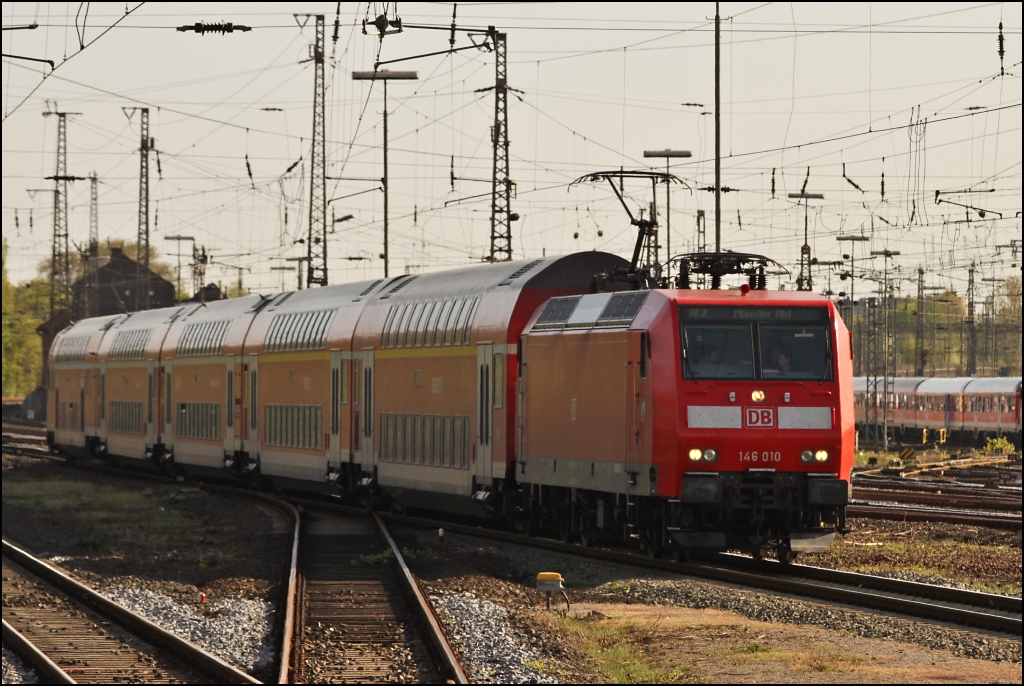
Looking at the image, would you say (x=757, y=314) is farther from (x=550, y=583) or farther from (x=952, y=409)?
(x=952, y=409)

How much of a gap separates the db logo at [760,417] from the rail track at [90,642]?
7.83 m

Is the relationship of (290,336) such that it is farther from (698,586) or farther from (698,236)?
(698,236)

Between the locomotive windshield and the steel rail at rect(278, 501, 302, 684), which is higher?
the locomotive windshield

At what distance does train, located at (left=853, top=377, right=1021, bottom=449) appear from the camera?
73500 mm

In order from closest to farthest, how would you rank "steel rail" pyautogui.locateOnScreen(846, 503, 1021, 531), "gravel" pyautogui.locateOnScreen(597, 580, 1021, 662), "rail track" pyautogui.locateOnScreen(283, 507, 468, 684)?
"rail track" pyautogui.locateOnScreen(283, 507, 468, 684) < "gravel" pyautogui.locateOnScreen(597, 580, 1021, 662) < "steel rail" pyautogui.locateOnScreen(846, 503, 1021, 531)

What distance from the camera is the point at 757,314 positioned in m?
20.4

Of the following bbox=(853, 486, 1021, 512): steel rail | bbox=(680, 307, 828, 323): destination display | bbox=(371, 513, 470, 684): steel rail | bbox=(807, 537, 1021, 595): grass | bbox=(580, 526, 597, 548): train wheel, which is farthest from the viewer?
bbox=(853, 486, 1021, 512): steel rail

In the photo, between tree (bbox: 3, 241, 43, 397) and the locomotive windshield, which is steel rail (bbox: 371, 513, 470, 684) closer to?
the locomotive windshield

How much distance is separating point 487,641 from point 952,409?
2658 inches

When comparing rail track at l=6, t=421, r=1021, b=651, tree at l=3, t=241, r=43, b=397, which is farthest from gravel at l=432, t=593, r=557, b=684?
tree at l=3, t=241, r=43, b=397

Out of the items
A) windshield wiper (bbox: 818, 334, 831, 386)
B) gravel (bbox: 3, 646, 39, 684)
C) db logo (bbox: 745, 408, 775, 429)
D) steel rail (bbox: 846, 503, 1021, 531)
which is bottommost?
gravel (bbox: 3, 646, 39, 684)

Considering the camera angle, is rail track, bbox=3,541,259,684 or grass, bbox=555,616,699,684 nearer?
grass, bbox=555,616,699,684

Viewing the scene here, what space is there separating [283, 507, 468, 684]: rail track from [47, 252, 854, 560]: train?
273 centimetres

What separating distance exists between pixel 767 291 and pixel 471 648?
25.6 ft
